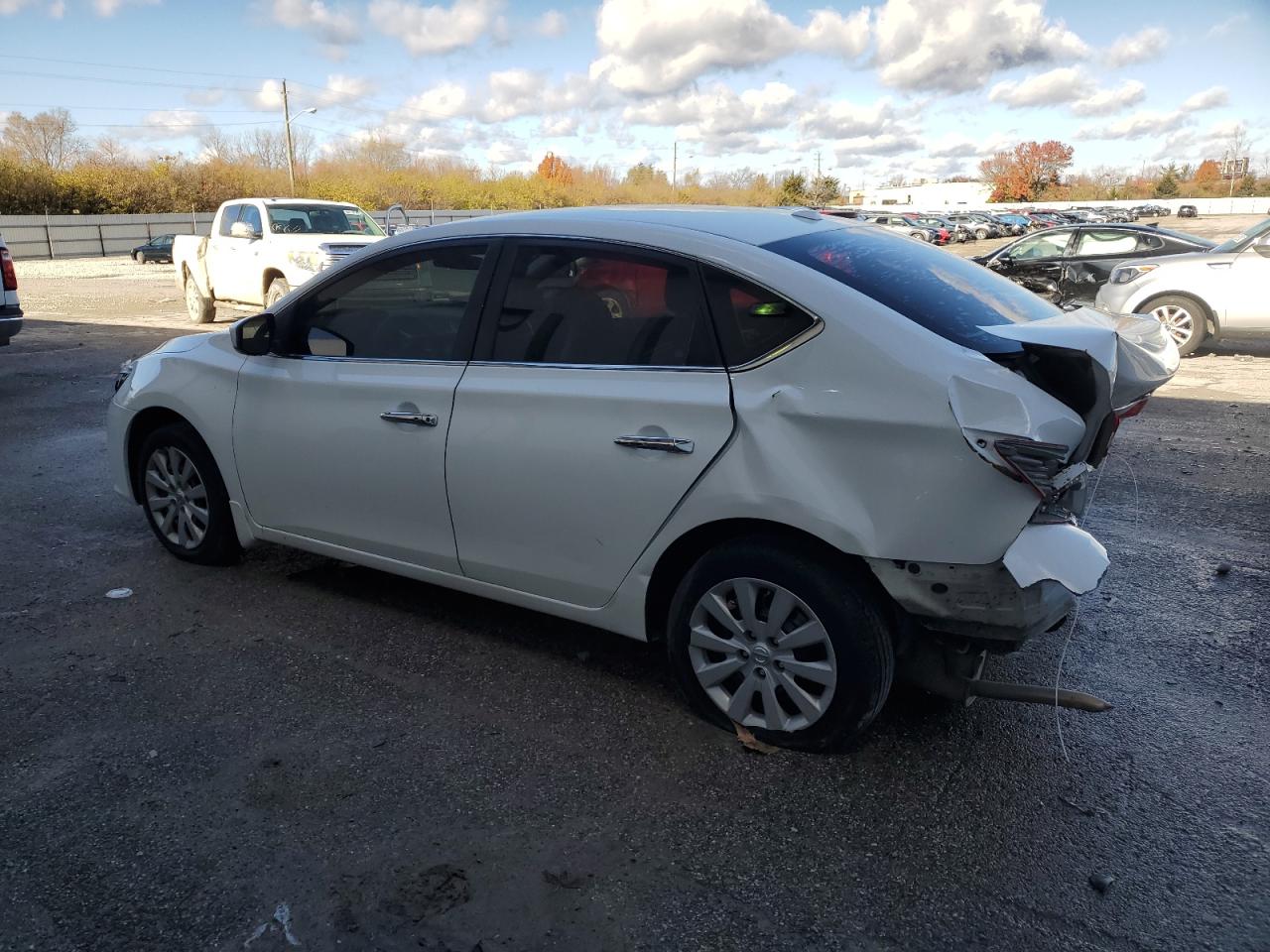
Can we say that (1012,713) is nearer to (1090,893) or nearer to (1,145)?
(1090,893)

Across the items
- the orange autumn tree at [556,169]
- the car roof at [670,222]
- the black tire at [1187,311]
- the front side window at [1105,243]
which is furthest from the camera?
the orange autumn tree at [556,169]

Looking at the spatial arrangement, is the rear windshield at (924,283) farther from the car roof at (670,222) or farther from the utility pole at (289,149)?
the utility pole at (289,149)

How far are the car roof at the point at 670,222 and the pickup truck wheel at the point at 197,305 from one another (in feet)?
43.4

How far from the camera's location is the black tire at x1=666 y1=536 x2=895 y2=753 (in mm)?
2930

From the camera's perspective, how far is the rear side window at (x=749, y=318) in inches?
121

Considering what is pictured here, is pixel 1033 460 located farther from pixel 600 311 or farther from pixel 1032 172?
pixel 1032 172

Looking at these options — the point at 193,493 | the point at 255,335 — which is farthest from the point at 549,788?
the point at 193,493

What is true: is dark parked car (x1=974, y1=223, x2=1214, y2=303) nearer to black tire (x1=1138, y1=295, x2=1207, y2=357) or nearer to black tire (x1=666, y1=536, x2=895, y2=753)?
black tire (x1=1138, y1=295, x2=1207, y2=357)

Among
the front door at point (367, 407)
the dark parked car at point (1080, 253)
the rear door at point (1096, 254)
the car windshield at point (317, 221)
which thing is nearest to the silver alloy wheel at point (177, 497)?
the front door at point (367, 407)

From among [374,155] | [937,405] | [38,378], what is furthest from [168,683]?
[374,155]

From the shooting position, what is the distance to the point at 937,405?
9.08ft

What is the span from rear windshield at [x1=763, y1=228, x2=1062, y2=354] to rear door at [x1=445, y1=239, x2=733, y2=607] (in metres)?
0.49

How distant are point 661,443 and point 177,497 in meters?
2.90

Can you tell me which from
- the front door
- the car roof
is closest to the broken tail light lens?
the car roof
